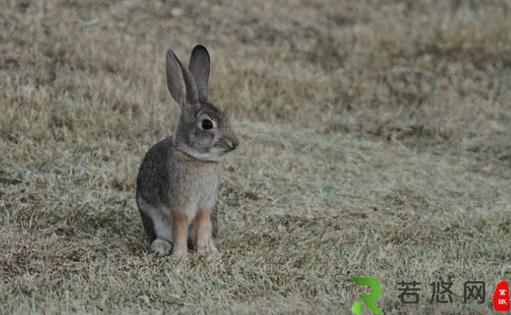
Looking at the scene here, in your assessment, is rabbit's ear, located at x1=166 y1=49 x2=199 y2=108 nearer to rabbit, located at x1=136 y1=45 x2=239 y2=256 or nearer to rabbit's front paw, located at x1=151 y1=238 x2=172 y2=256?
rabbit, located at x1=136 y1=45 x2=239 y2=256

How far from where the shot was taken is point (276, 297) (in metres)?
5.49

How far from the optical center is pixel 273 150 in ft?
29.0

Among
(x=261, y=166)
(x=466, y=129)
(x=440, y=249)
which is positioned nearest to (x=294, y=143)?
(x=261, y=166)

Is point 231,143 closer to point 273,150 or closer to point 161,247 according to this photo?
point 161,247

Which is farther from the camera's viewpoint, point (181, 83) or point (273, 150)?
point (273, 150)

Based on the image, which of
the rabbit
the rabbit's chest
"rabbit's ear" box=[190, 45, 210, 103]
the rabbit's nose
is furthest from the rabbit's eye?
"rabbit's ear" box=[190, 45, 210, 103]

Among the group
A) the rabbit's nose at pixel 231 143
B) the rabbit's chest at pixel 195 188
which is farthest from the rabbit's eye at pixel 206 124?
the rabbit's chest at pixel 195 188

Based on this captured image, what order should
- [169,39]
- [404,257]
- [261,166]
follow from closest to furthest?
1. [404,257]
2. [261,166]
3. [169,39]

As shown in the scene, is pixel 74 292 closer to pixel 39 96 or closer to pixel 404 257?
pixel 404 257

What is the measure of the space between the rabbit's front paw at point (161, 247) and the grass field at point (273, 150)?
70 millimetres

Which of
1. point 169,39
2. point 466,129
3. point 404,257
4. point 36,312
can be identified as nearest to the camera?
point 36,312

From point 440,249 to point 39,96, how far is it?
4.65 m

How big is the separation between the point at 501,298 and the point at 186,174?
2.14m

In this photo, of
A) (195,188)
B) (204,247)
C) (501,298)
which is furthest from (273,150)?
(501,298)
